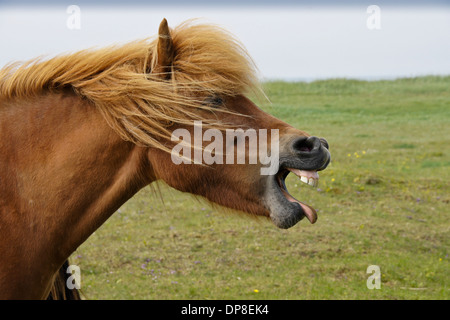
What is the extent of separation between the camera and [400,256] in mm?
7059

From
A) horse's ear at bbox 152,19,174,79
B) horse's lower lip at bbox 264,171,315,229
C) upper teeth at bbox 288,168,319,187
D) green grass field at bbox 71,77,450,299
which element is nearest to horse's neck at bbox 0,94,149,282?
horse's ear at bbox 152,19,174,79

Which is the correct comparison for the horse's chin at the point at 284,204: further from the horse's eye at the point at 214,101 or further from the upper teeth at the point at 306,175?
the horse's eye at the point at 214,101

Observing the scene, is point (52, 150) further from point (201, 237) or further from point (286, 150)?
point (201, 237)

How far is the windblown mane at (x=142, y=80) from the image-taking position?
2580 mm

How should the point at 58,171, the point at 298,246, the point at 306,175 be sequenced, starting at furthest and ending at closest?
the point at 298,246 < the point at 306,175 < the point at 58,171

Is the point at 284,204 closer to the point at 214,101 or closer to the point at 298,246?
the point at 214,101

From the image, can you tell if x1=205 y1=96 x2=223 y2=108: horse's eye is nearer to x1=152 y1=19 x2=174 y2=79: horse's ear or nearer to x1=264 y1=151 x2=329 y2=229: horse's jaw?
x1=152 y1=19 x2=174 y2=79: horse's ear

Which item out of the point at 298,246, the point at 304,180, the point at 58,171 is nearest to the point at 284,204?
the point at 304,180

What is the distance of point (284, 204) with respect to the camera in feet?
8.48

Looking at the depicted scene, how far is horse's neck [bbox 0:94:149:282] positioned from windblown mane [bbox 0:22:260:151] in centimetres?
7

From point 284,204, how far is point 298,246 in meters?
4.78

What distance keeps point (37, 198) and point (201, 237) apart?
513 centimetres

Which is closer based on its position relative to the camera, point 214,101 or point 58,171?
point 58,171

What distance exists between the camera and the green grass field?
20.2 feet
